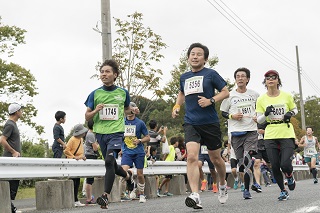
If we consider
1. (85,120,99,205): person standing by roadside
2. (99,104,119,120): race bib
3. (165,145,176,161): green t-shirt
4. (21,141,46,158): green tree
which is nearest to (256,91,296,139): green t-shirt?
(99,104,119,120): race bib

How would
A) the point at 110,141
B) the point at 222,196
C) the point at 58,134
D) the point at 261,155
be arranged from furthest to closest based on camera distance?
the point at 261,155 < the point at 58,134 < the point at 110,141 < the point at 222,196

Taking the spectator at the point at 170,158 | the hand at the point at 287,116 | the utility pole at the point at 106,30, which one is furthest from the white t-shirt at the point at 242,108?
the utility pole at the point at 106,30

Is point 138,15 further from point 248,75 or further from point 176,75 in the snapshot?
point 176,75

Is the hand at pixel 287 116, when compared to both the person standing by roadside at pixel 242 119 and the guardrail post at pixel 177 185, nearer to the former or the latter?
the person standing by roadside at pixel 242 119

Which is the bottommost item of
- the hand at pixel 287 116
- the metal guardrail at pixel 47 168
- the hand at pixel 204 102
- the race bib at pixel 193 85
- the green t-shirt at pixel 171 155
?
the metal guardrail at pixel 47 168

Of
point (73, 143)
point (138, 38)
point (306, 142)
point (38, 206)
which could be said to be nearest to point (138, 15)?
point (138, 38)

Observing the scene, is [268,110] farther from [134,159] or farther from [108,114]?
[134,159]

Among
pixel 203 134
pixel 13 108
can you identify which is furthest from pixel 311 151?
pixel 203 134

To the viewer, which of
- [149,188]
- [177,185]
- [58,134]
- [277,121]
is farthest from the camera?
[177,185]

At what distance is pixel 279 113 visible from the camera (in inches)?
402

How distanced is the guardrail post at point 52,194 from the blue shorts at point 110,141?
218 cm

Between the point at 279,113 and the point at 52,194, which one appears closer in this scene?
the point at 279,113

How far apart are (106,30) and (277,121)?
890 cm

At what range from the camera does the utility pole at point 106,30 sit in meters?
17.7
